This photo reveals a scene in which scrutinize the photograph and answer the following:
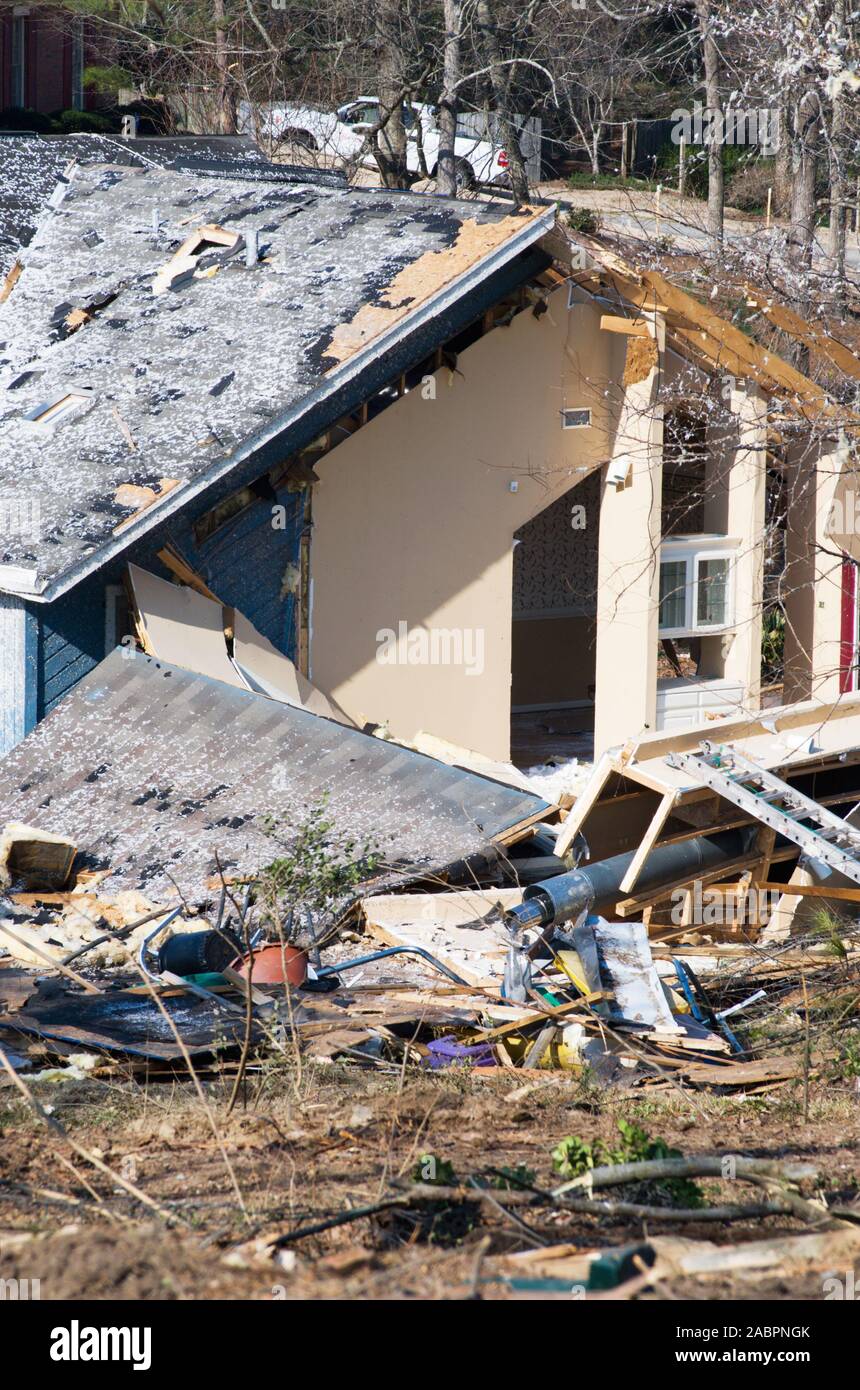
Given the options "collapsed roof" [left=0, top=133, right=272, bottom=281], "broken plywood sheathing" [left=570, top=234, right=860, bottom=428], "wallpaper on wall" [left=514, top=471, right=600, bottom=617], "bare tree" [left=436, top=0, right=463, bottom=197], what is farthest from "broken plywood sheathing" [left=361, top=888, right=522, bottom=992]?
"bare tree" [left=436, top=0, right=463, bottom=197]

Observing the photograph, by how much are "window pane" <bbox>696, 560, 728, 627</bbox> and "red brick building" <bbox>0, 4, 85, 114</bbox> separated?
26.4 m

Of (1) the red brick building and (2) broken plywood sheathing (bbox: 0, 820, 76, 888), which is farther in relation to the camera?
(1) the red brick building

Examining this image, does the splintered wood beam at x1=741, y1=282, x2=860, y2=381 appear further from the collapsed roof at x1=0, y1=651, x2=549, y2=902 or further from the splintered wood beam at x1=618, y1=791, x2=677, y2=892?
the collapsed roof at x1=0, y1=651, x2=549, y2=902

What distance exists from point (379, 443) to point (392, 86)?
13537 mm

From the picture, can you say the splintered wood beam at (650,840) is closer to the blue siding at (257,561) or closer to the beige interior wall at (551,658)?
the blue siding at (257,561)

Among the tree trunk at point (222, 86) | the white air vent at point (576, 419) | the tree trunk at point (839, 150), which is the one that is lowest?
the white air vent at point (576, 419)

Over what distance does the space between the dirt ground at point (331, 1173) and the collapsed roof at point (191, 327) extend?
17.0 feet

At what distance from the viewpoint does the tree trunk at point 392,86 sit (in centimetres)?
2467

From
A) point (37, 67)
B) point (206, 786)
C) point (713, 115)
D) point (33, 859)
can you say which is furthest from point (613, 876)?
point (37, 67)

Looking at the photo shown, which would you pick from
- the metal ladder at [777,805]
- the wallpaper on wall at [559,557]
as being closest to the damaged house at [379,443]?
the metal ladder at [777,805]

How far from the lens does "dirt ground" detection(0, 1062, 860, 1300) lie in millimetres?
4531

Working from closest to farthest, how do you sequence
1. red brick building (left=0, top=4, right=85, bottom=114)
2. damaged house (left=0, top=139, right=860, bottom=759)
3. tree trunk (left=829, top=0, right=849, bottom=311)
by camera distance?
damaged house (left=0, top=139, right=860, bottom=759), tree trunk (left=829, top=0, right=849, bottom=311), red brick building (left=0, top=4, right=85, bottom=114)

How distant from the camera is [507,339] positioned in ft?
47.0
